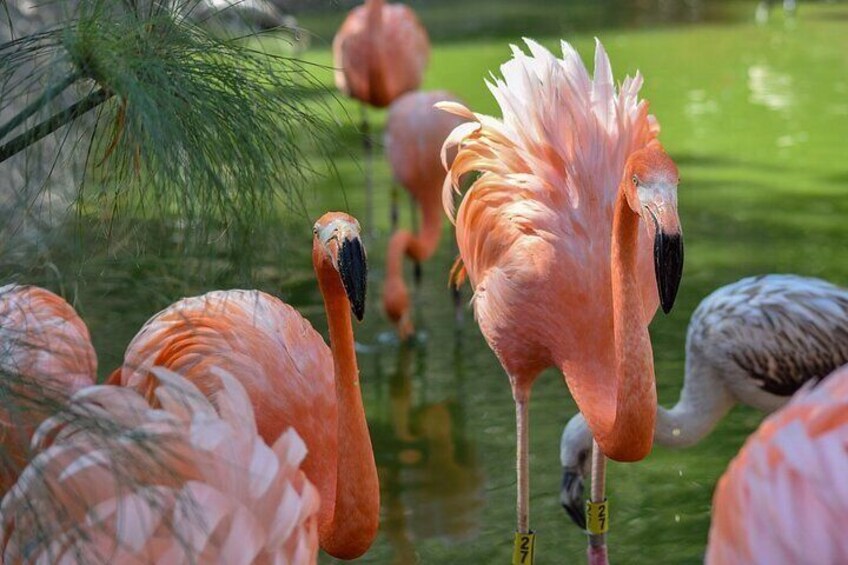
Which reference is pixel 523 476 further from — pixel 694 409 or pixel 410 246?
pixel 410 246

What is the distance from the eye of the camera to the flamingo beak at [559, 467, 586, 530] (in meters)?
3.42

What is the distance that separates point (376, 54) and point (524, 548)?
3.97 m

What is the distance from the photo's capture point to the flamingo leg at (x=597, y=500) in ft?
10.9

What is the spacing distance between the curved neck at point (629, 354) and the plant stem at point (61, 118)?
1.21 metres

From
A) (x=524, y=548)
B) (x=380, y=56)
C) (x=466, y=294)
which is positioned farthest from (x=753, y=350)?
(x=380, y=56)

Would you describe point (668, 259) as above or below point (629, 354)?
above

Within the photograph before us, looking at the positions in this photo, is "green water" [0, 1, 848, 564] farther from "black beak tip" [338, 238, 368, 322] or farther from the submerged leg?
the submerged leg

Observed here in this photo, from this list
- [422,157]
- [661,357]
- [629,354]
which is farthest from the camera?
[422,157]

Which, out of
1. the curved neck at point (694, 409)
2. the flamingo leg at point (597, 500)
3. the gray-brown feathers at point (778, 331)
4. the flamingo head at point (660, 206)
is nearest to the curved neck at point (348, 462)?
the flamingo head at point (660, 206)

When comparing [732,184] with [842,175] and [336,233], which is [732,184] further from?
[336,233]

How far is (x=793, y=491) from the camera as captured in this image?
2.00 metres

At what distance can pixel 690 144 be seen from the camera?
8.02 metres

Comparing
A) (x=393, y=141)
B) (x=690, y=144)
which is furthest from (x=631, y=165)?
(x=690, y=144)

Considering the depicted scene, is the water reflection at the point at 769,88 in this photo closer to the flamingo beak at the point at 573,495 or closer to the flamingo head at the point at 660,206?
the flamingo beak at the point at 573,495
